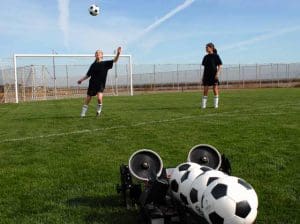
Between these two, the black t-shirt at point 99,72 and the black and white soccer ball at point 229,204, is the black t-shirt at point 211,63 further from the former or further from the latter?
the black and white soccer ball at point 229,204

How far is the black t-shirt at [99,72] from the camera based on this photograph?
14008 millimetres

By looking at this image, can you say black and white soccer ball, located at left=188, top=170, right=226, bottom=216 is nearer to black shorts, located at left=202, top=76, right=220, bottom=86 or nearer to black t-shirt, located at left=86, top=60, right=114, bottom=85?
black t-shirt, located at left=86, top=60, right=114, bottom=85

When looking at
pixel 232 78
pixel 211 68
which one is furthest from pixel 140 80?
pixel 211 68

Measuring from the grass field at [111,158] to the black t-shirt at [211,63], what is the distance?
3.48m

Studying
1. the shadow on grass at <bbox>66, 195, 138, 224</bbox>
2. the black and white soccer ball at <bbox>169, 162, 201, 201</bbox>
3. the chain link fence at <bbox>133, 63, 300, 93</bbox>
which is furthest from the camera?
the chain link fence at <bbox>133, 63, 300, 93</bbox>

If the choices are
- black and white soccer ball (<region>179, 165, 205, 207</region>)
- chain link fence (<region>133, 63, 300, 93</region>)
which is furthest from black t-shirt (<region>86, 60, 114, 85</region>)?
chain link fence (<region>133, 63, 300, 93</region>)

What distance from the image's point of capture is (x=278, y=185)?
16.7ft

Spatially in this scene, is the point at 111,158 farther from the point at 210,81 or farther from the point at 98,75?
the point at 210,81

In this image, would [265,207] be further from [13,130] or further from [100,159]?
[13,130]

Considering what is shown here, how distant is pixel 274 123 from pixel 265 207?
6243 millimetres

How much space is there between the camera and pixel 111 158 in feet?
22.9

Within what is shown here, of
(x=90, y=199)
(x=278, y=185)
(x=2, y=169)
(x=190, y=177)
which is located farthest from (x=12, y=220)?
(x=278, y=185)

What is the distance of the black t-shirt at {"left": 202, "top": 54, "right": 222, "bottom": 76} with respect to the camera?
15.4 m

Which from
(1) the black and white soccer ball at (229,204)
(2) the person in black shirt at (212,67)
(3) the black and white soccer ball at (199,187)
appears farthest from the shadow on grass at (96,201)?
(2) the person in black shirt at (212,67)
